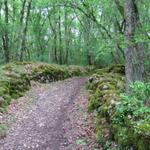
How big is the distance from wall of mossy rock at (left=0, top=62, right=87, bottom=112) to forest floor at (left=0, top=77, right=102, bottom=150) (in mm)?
474

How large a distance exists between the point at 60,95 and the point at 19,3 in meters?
18.6

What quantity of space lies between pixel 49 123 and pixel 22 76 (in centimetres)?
727

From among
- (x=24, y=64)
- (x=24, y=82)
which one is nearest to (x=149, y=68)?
(x=24, y=64)

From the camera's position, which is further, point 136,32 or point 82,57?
point 82,57

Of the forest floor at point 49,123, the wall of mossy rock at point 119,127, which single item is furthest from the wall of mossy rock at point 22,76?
the wall of mossy rock at point 119,127

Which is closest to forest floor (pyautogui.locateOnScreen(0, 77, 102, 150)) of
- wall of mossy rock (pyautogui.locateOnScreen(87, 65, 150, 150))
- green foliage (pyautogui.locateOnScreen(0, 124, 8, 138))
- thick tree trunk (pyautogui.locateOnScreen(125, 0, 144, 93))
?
green foliage (pyautogui.locateOnScreen(0, 124, 8, 138))

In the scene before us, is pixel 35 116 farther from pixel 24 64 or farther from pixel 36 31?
pixel 36 31

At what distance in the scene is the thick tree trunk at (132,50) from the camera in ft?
36.9

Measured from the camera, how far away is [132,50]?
460 inches

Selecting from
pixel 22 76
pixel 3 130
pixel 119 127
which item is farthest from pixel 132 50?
pixel 22 76

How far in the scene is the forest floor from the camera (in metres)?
9.38

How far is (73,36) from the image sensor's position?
132 ft

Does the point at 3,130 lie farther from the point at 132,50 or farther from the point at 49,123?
the point at 132,50

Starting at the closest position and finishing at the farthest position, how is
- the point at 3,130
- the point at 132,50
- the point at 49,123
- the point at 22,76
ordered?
1. the point at 3,130
2. the point at 49,123
3. the point at 132,50
4. the point at 22,76
